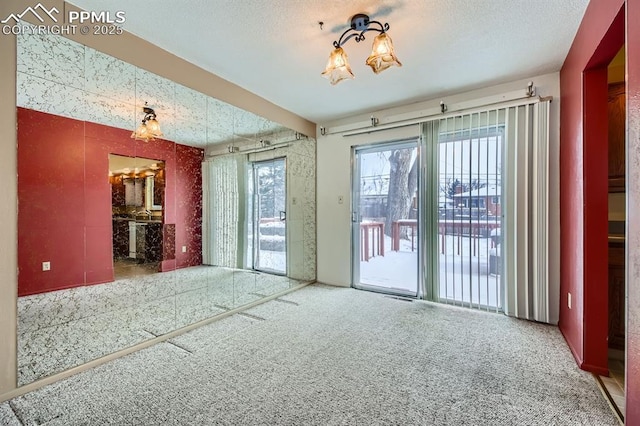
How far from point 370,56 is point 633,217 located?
1702 mm

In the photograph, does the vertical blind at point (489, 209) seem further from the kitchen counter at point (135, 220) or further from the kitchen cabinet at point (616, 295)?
the kitchen counter at point (135, 220)

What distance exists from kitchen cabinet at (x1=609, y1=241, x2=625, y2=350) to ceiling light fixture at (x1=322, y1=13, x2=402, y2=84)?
2.20 meters

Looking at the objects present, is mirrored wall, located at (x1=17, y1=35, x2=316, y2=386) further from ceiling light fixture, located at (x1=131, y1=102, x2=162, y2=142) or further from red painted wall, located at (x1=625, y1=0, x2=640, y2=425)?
red painted wall, located at (x1=625, y1=0, x2=640, y2=425)

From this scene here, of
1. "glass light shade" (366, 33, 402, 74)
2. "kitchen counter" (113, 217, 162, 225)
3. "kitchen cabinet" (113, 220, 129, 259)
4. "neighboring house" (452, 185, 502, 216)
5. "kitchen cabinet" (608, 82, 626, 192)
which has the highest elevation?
"glass light shade" (366, 33, 402, 74)

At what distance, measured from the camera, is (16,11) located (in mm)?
1627

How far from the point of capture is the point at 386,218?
3.77 m

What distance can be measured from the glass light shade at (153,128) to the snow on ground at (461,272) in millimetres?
3068

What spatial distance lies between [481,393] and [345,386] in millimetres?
834

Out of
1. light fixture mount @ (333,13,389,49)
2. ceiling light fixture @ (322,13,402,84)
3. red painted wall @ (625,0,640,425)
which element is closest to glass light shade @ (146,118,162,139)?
ceiling light fixture @ (322,13,402,84)

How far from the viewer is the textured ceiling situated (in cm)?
185

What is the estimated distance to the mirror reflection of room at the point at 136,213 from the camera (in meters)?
2.31

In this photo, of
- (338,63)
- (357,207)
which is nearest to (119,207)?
(338,63)

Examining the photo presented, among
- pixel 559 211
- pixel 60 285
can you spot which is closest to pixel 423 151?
pixel 559 211

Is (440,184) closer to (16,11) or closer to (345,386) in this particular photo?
(345,386)
